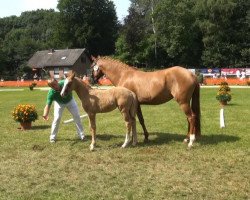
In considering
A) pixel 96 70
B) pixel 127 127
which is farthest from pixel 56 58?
pixel 127 127

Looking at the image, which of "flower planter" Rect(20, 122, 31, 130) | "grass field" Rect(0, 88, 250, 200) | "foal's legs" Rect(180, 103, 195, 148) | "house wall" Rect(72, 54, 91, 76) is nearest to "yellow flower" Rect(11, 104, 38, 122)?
"flower planter" Rect(20, 122, 31, 130)

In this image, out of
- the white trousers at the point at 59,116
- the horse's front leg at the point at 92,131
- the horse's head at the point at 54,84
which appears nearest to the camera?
the horse's front leg at the point at 92,131

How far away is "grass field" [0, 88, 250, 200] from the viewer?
7.16 metres

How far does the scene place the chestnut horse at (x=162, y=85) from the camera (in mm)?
10883

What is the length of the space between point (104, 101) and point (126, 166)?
249 cm

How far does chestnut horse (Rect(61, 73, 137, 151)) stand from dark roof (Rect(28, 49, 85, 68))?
68770 millimetres

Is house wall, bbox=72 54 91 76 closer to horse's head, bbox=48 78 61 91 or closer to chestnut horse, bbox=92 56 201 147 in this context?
chestnut horse, bbox=92 56 201 147

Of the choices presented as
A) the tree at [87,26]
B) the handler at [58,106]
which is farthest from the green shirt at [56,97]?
the tree at [87,26]

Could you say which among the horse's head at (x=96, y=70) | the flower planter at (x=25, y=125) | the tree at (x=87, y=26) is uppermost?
the tree at (x=87, y=26)

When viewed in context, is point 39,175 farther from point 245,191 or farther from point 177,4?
point 177,4

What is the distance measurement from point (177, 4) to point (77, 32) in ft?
78.5

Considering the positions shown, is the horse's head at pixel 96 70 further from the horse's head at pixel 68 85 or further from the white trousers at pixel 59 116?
the horse's head at pixel 68 85

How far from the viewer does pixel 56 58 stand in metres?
82.5

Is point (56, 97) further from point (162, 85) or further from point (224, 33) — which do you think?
point (224, 33)
